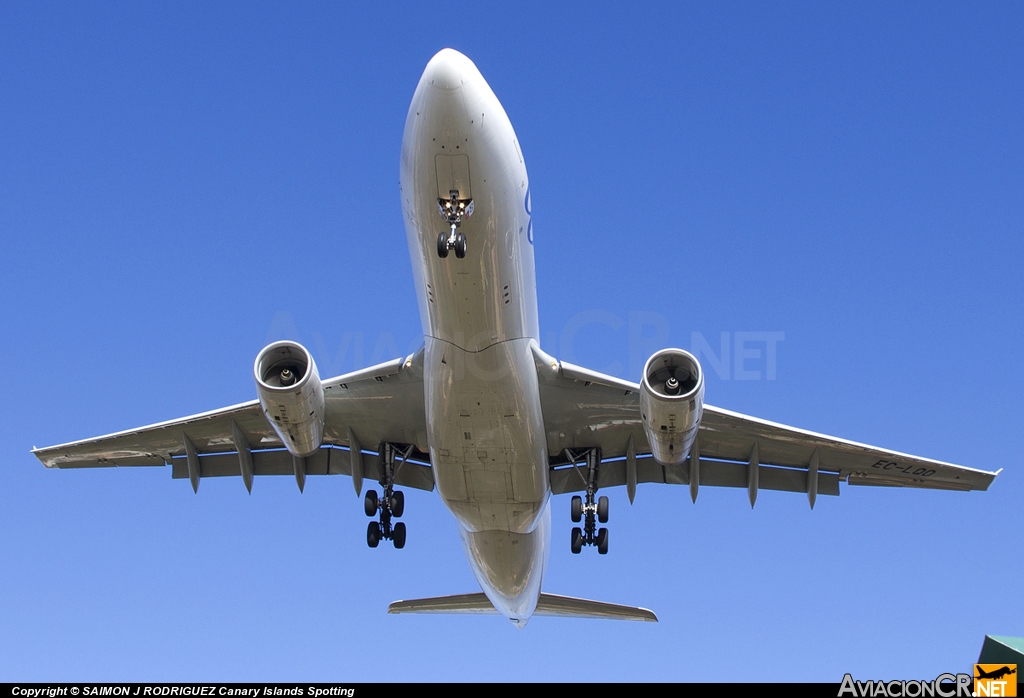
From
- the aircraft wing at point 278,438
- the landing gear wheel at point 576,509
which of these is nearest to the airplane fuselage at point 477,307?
the landing gear wheel at point 576,509

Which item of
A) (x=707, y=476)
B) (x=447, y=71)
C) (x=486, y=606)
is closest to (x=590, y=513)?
(x=707, y=476)

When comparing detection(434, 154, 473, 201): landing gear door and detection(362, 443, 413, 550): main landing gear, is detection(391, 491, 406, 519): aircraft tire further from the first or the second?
detection(434, 154, 473, 201): landing gear door

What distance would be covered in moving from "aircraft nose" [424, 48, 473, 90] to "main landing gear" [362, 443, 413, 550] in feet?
26.0

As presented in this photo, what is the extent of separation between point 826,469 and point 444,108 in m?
10.6

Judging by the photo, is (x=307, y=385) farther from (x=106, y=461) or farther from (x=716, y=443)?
(x=716, y=443)

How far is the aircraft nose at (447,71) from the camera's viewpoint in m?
13.5

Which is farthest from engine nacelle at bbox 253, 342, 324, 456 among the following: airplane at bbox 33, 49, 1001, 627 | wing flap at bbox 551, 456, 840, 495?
wing flap at bbox 551, 456, 840, 495

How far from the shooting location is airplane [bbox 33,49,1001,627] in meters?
14.3

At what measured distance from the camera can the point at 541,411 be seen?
58.1ft

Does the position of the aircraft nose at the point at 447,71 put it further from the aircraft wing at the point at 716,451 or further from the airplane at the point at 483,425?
the aircraft wing at the point at 716,451

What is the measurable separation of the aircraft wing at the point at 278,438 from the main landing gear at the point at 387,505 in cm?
32

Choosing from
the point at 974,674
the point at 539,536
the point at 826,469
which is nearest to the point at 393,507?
the point at 539,536

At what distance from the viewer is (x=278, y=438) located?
19.8 metres

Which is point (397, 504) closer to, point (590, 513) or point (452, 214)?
point (590, 513)
